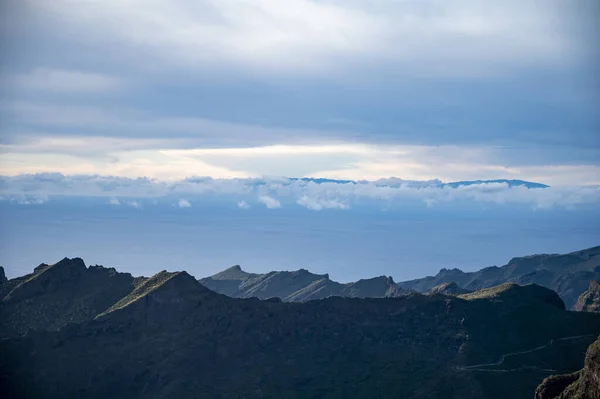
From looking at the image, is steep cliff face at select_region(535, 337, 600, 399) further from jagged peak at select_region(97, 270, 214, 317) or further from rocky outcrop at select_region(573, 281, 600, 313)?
rocky outcrop at select_region(573, 281, 600, 313)

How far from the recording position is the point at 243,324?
118m

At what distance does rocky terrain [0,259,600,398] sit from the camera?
106 metres

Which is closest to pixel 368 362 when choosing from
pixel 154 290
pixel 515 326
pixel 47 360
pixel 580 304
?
pixel 515 326

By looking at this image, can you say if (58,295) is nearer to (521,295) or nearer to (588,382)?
(521,295)

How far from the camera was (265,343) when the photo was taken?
380ft

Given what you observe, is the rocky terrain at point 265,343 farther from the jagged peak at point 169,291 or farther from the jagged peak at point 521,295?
the jagged peak at point 521,295

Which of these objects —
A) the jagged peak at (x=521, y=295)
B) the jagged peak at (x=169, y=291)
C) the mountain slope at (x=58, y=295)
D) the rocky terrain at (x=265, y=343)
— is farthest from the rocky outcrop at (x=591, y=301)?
the mountain slope at (x=58, y=295)

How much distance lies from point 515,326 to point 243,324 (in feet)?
136

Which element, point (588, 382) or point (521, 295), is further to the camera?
point (521, 295)

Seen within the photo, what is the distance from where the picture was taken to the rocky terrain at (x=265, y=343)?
349 ft

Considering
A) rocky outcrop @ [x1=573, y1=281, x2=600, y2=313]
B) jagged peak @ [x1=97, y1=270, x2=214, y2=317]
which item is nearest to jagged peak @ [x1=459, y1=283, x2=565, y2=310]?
rocky outcrop @ [x1=573, y1=281, x2=600, y2=313]

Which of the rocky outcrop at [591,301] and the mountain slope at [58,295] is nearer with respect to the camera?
the mountain slope at [58,295]

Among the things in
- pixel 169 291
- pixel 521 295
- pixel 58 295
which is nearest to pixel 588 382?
A: pixel 521 295

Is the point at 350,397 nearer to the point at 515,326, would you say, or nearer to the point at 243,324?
the point at 243,324
